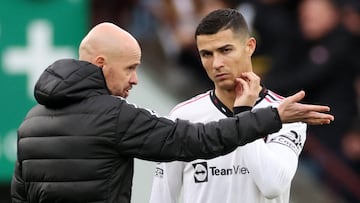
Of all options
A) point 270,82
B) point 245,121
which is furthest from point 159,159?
point 270,82

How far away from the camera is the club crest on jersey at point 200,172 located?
7.45 meters

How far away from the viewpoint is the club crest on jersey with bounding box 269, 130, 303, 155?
7.29 meters

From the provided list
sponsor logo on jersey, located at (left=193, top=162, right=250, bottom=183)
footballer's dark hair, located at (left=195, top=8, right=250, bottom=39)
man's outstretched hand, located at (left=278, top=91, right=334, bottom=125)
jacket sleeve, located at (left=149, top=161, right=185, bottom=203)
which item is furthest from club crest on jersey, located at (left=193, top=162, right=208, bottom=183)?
man's outstretched hand, located at (left=278, top=91, right=334, bottom=125)

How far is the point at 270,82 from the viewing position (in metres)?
11.9

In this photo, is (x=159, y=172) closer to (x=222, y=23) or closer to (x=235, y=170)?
(x=235, y=170)

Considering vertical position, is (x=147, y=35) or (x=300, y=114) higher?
(x=147, y=35)

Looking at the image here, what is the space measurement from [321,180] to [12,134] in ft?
9.48

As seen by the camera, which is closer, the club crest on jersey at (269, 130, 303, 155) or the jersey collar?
the club crest on jersey at (269, 130, 303, 155)

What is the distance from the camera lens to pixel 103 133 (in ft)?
22.2

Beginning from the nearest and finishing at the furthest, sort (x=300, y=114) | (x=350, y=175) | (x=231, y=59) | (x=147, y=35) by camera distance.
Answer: (x=300, y=114)
(x=231, y=59)
(x=350, y=175)
(x=147, y=35)

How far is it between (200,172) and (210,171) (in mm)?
61

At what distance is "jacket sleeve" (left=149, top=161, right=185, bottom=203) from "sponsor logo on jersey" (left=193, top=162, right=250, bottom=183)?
12 cm

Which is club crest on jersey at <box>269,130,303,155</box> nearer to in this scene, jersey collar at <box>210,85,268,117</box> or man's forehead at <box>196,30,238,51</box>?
jersey collar at <box>210,85,268,117</box>

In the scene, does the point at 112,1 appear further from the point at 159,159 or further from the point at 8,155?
the point at 159,159
